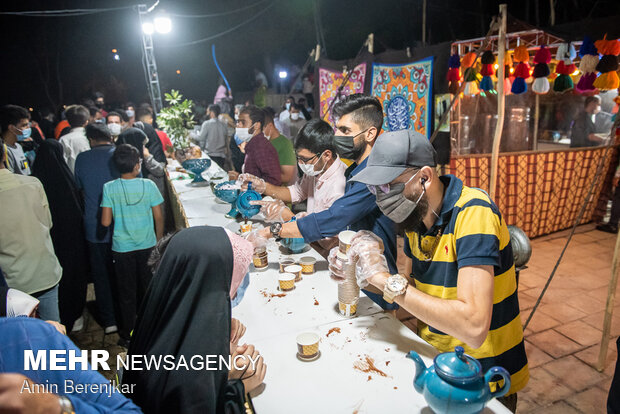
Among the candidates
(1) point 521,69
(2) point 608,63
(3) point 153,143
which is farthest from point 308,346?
→ (3) point 153,143

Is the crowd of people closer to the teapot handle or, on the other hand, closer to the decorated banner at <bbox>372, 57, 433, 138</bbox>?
the teapot handle

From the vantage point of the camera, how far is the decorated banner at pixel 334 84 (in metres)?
6.52

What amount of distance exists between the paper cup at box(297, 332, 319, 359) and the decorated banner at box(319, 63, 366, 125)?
5.62 metres

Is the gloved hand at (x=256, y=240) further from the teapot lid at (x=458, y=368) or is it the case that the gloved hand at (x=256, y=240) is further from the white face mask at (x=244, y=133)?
the white face mask at (x=244, y=133)

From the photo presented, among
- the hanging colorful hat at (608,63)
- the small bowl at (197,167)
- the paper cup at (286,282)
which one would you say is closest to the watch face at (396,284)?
the paper cup at (286,282)

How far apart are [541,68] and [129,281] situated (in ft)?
18.4

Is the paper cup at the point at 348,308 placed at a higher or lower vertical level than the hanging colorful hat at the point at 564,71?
lower

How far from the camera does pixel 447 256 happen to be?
151 centimetres

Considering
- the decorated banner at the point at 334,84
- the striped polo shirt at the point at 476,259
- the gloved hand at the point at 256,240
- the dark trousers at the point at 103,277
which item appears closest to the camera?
the striped polo shirt at the point at 476,259

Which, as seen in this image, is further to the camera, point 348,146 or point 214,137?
point 214,137

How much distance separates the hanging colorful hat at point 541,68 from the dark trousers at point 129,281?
5260 mm

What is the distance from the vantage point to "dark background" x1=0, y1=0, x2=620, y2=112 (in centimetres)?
1330

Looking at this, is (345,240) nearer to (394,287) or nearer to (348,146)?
(394,287)

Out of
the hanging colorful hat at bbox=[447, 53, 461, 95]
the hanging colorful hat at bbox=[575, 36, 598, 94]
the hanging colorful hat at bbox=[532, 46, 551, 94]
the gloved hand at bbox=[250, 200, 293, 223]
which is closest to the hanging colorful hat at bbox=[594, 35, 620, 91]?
the hanging colorful hat at bbox=[575, 36, 598, 94]
